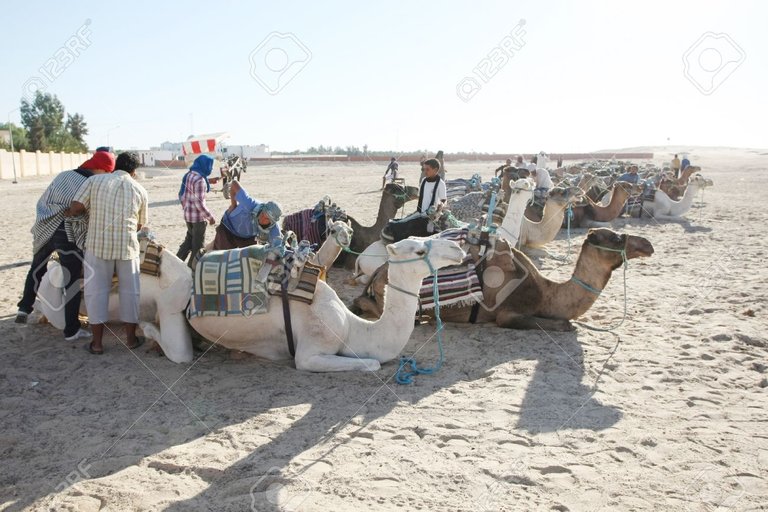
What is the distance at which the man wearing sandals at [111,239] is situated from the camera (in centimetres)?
500

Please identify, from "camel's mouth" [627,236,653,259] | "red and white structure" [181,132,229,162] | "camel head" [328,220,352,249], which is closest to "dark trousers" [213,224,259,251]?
"camel head" [328,220,352,249]

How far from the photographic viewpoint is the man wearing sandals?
5.00 m

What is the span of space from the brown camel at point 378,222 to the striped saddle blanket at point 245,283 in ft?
13.7

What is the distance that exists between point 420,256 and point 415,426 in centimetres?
127

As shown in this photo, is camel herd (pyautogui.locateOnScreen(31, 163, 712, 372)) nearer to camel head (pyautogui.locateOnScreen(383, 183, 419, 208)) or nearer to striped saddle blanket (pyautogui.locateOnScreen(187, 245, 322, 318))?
striped saddle blanket (pyautogui.locateOnScreen(187, 245, 322, 318))

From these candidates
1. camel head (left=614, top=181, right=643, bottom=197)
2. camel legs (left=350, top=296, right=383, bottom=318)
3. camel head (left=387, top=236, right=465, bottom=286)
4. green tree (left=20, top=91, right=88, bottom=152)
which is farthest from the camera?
green tree (left=20, top=91, right=88, bottom=152)

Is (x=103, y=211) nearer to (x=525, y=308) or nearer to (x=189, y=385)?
(x=189, y=385)

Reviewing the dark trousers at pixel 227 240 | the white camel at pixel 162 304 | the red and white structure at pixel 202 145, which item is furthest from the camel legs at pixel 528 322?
the red and white structure at pixel 202 145

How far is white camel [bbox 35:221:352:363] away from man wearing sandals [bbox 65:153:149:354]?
161 millimetres

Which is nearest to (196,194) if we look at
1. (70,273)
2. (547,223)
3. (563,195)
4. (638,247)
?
(70,273)

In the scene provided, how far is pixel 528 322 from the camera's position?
618 centimetres

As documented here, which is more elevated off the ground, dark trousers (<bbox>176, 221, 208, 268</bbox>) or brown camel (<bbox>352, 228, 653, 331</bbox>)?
dark trousers (<bbox>176, 221, 208, 268</bbox>)

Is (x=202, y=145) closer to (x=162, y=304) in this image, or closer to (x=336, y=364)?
(x=162, y=304)

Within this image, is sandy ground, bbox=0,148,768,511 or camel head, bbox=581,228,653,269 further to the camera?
camel head, bbox=581,228,653,269
